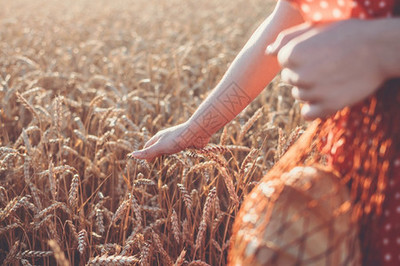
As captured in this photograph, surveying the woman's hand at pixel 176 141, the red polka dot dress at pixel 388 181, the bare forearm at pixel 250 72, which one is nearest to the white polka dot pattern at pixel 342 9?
the red polka dot dress at pixel 388 181

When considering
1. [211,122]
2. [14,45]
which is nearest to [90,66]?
[14,45]

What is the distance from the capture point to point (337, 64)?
0.51 metres

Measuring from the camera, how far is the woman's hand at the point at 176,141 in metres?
0.91

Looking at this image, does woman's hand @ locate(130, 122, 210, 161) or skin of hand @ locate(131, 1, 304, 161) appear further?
woman's hand @ locate(130, 122, 210, 161)

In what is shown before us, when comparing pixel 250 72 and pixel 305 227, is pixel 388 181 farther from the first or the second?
pixel 250 72

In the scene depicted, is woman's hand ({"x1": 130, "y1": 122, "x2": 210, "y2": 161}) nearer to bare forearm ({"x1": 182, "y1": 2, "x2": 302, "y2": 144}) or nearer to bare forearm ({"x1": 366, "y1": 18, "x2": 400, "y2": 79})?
bare forearm ({"x1": 182, "y1": 2, "x2": 302, "y2": 144})

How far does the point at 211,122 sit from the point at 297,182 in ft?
1.05

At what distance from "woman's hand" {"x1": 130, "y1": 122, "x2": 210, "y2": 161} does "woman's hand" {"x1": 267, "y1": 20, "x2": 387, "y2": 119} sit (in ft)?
1.29

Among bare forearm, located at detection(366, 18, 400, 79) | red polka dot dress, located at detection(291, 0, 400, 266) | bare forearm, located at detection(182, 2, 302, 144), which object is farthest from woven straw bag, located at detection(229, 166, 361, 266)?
bare forearm, located at detection(182, 2, 302, 144)

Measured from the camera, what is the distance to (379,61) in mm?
503

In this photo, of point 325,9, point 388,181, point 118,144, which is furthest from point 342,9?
point 118,144

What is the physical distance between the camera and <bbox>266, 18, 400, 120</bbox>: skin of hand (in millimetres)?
498

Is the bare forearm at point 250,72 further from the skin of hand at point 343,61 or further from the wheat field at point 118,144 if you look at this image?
the skin of hand at point 343,61

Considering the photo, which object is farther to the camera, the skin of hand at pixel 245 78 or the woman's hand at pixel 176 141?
the woman's hand at pixel 176 141
